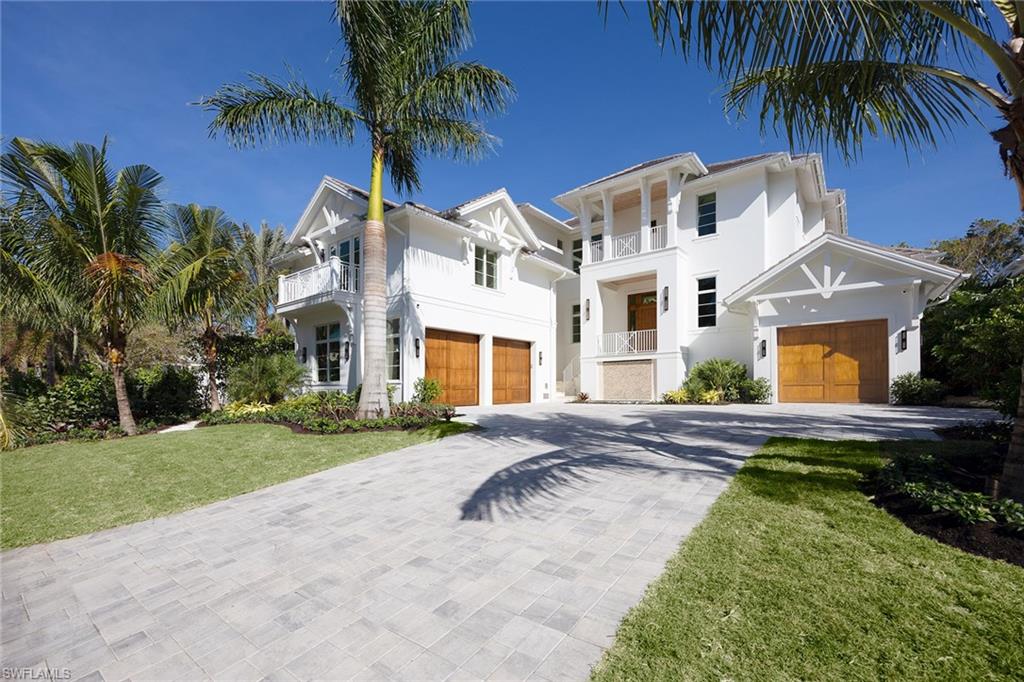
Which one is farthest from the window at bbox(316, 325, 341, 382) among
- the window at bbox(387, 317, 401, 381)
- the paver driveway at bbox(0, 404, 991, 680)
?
the paver driveway at bbox(0, 404, 991, 680)

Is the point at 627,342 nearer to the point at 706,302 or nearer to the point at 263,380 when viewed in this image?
the point at 706,302

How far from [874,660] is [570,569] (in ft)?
5.79

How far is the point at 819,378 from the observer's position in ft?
47.4

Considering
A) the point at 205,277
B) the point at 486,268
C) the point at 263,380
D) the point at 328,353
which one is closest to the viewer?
the point at 205,277

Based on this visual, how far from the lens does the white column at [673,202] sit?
17.4 meters

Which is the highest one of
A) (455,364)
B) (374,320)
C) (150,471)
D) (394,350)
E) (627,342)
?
(374,320)

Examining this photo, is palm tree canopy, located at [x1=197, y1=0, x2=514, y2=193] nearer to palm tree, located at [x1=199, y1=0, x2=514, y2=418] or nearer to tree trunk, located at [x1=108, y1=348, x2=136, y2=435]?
palm tree, located at [x1=199, y1=0, x2=514, y2=418]

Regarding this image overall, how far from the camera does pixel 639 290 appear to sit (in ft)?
67.5

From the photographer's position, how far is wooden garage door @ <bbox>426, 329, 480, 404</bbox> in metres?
15.7

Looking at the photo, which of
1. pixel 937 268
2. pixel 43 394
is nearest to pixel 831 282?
pixel 937 268

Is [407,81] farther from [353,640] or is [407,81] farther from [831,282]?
[831,282]

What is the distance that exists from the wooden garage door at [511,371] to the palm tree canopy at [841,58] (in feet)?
44.4
